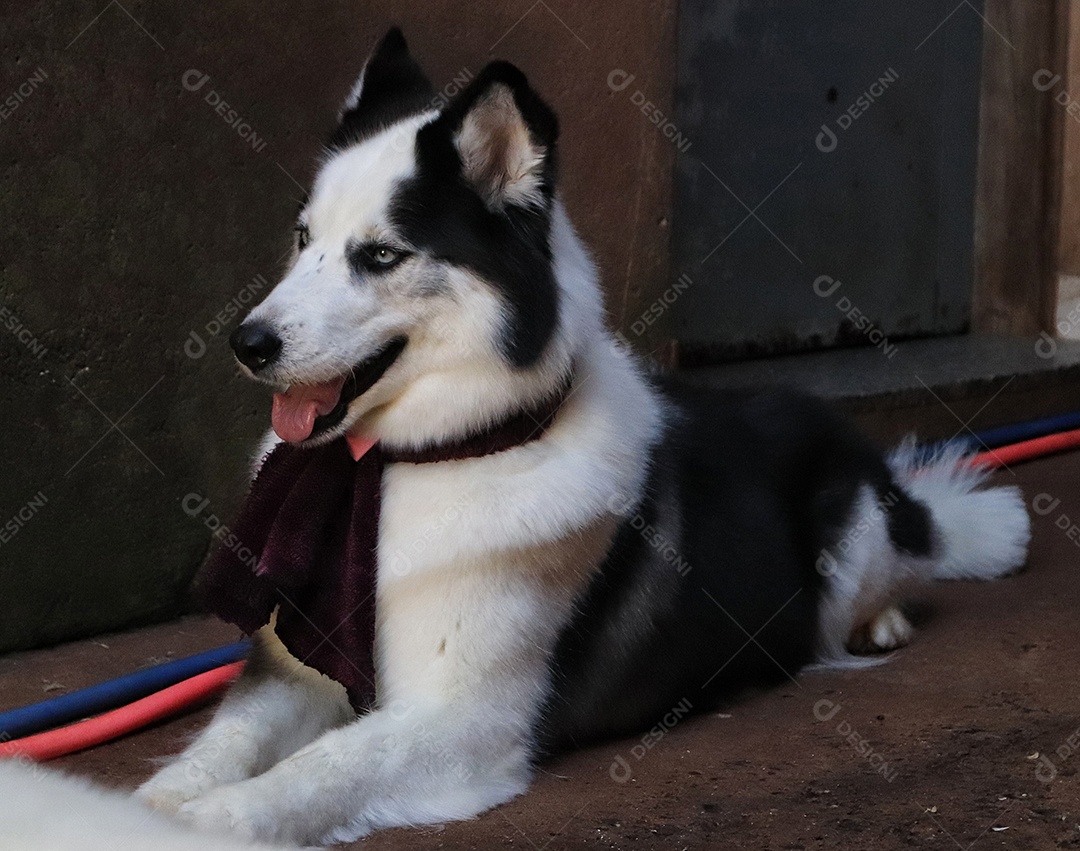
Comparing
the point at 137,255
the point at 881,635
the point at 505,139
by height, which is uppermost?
the point at 137,255

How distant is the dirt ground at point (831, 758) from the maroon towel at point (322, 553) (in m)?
0.43

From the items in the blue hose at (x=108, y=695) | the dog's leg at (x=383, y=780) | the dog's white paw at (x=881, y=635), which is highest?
the blue hose at (x=108, y=695)

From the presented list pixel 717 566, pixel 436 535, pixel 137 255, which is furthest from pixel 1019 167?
pixel 436 535

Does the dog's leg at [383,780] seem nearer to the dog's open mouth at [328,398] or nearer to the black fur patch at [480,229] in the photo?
the dog's open mouth at [328,398]

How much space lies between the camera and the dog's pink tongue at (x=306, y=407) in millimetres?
2877

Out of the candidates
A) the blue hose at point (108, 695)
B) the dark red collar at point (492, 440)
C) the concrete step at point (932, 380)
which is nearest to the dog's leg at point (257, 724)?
the blue hose at point (108, 695)

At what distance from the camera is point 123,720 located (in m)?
3.35

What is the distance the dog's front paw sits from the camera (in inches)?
98.4

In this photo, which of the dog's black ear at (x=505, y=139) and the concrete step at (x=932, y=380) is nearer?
the dog's black ear at (x=505, y=139)

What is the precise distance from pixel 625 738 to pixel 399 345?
1.13m

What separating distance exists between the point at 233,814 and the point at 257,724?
0.46 metres

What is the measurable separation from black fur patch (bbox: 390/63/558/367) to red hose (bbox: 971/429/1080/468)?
2.96 meters

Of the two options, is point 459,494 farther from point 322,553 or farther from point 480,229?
point 480,229

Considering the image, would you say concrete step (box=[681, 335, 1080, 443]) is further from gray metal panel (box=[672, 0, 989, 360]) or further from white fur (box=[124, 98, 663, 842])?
white fur (box=[124, 98, 663, 842])
